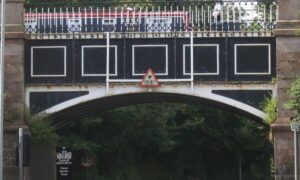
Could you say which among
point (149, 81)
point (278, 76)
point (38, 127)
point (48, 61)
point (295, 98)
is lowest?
point (38, 127)

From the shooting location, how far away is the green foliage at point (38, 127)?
28.8 meters

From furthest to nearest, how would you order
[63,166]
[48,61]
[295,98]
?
[63,166], [48,61], [295,98]

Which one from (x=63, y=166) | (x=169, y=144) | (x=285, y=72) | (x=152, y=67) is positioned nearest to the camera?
(x=285, y=72)

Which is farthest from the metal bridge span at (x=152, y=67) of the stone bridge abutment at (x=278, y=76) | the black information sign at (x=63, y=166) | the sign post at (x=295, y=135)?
the black information sign at (x=63, y=166)

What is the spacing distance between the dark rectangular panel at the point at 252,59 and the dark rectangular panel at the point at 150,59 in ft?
8.25

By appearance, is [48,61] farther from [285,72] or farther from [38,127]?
[285,72]

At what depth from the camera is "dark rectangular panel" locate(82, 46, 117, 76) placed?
2919cm

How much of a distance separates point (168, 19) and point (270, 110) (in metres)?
4.83

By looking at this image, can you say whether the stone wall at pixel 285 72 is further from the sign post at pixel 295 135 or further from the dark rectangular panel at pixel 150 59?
the dark rectangular panel at pixel 150 59

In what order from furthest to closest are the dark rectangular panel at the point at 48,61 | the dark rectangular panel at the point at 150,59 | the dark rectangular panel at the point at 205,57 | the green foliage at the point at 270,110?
the dark rectangular panel at the point at 48,61 → the dark rectangular panel at the point at 150,59 → the dark rectangular panel at the point at 205,57 → the green foliage at the point at 270,110

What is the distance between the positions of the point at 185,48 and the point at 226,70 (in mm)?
1621

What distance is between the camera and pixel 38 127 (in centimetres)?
2895

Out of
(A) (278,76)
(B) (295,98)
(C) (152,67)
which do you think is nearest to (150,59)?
(C) (152,67)

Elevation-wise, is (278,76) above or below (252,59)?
below
